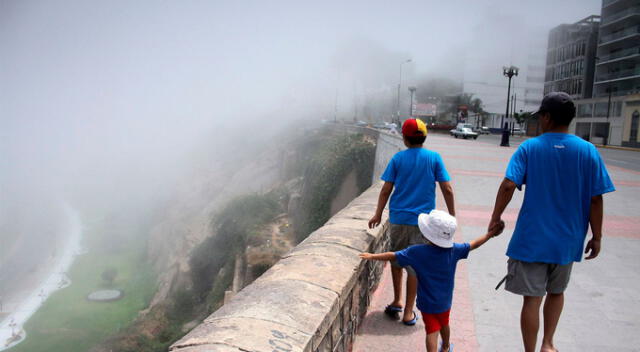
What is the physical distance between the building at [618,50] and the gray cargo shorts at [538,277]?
171 feet

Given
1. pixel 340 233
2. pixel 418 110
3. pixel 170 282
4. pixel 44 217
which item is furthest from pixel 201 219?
pixel 44 217

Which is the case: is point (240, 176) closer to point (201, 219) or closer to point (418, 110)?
point (201, 219)

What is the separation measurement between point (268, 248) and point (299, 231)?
2.72 metres

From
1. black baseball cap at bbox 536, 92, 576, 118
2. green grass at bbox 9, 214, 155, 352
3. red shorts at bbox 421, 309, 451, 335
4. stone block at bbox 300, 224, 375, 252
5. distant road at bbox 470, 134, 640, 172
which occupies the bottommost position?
green grass at bbox 9, 214, 155, 352

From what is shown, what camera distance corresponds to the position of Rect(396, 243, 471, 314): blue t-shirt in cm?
298

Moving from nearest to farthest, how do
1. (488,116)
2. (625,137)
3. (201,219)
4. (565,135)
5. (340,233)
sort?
(565,135) < (340,233) < (625,137) < (201,219) < (488,116)

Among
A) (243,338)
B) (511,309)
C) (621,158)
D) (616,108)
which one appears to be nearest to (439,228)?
(243,338)

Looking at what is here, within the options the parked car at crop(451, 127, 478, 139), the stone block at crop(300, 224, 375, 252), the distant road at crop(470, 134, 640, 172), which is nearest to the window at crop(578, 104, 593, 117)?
the parked car at crop(451, 127, 478, 139)

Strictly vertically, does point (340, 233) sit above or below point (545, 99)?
below

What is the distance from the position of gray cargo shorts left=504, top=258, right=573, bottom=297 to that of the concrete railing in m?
→ 1.00

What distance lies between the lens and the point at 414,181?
11.8ft

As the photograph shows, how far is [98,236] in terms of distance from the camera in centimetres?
7188

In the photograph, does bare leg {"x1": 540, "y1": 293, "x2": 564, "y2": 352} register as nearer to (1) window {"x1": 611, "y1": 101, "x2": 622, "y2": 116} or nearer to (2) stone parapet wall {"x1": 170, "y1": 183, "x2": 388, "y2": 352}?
(2) stone parapet wall {"x1": 170, "y1": 183, "x2": 388, "y2": 352}

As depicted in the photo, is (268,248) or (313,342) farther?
(268,248)
